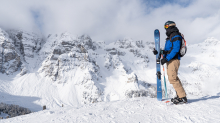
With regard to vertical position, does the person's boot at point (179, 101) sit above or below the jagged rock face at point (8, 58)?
below

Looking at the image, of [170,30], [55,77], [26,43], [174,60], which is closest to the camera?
[174,60]

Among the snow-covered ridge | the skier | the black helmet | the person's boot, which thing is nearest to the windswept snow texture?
the snow-covered ridge

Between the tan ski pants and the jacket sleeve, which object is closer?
the jacket sleeve

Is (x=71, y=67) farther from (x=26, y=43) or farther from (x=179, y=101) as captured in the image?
(x=179, y=101)

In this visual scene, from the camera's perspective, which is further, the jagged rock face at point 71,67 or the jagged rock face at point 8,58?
the jagged rock face at point 71,67

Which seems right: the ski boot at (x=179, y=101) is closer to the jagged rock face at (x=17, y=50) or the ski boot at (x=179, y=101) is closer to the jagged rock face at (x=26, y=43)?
the jagged rock face at (x=17, y=50)

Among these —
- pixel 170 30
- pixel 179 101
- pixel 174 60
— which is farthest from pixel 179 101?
pixel 170 30

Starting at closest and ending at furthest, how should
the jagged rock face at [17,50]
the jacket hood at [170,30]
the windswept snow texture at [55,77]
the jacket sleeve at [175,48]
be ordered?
1. the jacket sleeve at [175,48]
2. the jacket hood at [170,30]
3. the windswept snow texture at [55,77]
4. the jagged rock face at [17,50]

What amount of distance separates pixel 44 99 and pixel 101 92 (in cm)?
5697

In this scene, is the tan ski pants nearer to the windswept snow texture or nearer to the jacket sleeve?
the jacket sleeve

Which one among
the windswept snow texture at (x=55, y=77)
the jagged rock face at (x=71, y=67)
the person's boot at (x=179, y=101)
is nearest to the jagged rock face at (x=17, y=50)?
Result: the windswept snow texture at (x=55, y=77)

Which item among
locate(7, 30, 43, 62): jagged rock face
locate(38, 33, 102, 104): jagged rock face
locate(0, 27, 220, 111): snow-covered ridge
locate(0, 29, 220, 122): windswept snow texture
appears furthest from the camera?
locate(7, 30, 43, 62): jagged rock face

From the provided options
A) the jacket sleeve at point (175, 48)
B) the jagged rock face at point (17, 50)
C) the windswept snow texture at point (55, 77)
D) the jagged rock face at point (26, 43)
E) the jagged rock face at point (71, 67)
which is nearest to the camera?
the jacket sleeve at point (175, 48)

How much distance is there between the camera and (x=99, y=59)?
190 meters
